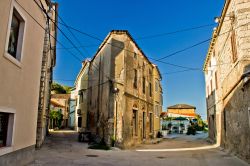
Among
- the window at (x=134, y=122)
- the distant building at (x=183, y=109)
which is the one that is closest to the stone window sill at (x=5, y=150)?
the window at (x=134, y=122)

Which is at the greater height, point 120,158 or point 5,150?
point 5,150

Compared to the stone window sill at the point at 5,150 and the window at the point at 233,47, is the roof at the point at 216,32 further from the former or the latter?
the stone window sill at the point at 5,150

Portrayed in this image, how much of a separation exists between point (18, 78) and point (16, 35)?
54.6 inches

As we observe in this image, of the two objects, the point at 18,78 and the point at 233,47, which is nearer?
the point at 18,78

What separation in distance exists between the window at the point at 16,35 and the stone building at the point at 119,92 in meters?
9.20

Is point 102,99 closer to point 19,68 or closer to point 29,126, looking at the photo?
point 29,126

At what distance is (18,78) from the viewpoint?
23.6 feet

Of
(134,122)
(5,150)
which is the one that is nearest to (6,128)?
(5,150)

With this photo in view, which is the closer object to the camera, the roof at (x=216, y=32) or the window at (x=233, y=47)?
the window at (x=233, y=47)

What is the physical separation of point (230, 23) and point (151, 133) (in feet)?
45.6

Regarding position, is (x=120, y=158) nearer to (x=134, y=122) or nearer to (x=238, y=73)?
(x=238, y=73)

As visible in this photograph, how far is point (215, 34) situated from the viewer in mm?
17797

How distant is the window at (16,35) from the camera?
6.99 m

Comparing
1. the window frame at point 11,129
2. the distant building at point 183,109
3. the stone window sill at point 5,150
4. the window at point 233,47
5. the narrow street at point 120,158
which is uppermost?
the window at point 233,47
